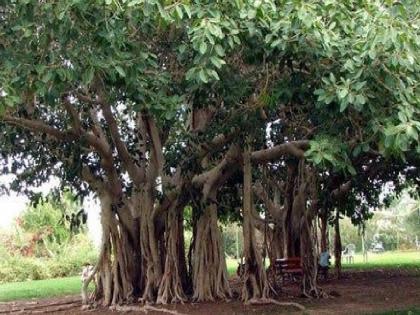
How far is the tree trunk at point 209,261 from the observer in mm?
11492

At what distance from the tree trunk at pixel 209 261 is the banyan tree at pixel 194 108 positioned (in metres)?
0.03

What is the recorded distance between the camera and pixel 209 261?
11.7m

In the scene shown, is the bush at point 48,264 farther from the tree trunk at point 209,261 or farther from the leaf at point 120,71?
the leaf at point 120,71

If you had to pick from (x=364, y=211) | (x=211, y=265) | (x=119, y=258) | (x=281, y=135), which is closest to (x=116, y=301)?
(x=119, y=258)

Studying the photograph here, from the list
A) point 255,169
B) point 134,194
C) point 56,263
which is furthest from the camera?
point 56,263

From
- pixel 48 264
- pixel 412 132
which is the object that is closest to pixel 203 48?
pixel 412 132

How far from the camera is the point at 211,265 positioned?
11.6m

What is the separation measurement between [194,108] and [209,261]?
3.77m

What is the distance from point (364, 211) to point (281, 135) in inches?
376

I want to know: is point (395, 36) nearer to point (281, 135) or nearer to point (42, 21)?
point (42, 21)

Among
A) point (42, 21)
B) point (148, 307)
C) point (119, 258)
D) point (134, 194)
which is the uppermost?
point (42, 21)

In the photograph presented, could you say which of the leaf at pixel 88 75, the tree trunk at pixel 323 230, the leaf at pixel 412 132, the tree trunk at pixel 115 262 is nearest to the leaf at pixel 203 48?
the leaf at pixel 88 75

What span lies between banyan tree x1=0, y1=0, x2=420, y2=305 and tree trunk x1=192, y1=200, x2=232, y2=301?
3 centimetres

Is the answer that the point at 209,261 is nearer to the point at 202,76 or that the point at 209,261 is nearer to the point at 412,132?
the point at 202,76
